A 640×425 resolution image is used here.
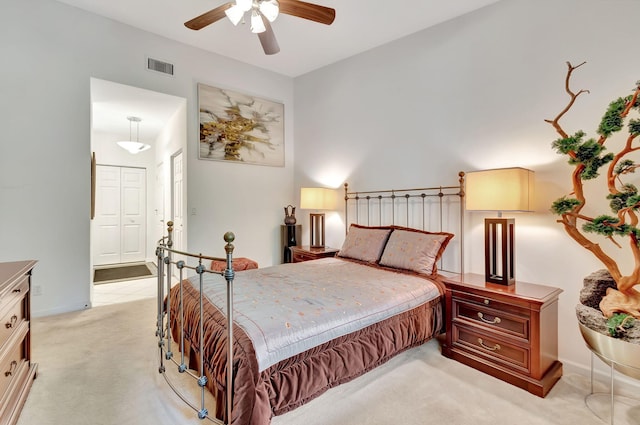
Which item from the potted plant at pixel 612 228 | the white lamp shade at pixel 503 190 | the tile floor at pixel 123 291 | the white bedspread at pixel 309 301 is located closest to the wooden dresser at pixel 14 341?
the white bedspread at pixel 309 301

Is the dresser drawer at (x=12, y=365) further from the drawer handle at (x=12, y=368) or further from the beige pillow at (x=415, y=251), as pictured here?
the beige pillow at (x=415, y=251)

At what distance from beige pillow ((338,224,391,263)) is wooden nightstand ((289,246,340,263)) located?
1.46 feet

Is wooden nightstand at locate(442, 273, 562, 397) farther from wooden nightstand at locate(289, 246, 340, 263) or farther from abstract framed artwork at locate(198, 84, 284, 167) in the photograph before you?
abstract framed artwork at locate(198, 84, 284, 167)

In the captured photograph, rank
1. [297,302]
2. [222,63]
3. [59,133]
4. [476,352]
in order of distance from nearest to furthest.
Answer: [297,302] < [476,352] < [59,133] < [222,63]

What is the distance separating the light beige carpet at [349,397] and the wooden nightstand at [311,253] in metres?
1.63

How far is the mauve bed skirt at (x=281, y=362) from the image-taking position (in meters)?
1.35

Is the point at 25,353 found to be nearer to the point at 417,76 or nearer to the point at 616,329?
the point at 616,329

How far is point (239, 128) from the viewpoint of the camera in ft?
14.4

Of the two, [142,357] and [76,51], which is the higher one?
[76,51]

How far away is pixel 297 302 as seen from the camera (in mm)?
1861

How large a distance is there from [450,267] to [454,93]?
1744 mm

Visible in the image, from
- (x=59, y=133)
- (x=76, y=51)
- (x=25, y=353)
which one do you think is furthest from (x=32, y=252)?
(x=76, y=51)

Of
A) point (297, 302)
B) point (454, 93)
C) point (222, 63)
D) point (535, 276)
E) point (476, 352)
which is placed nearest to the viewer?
point (297, 302)

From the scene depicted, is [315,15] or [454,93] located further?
[454,93]
